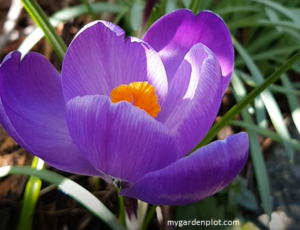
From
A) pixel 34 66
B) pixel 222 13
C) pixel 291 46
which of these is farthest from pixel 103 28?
pixel 291 46

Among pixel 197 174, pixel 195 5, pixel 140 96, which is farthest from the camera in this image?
pixel 195 5

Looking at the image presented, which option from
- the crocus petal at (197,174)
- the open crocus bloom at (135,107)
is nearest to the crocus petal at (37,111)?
the open crocus bloom at (135,107)

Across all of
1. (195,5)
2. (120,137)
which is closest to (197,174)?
(120,137)

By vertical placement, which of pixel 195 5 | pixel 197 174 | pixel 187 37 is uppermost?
pixel 195 5

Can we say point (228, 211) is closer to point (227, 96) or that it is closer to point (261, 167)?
point (261, 167)

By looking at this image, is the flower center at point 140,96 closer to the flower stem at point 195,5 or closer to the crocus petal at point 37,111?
the crocus petal at point 37,111

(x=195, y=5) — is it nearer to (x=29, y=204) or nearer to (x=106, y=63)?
(x=106, y=63)
